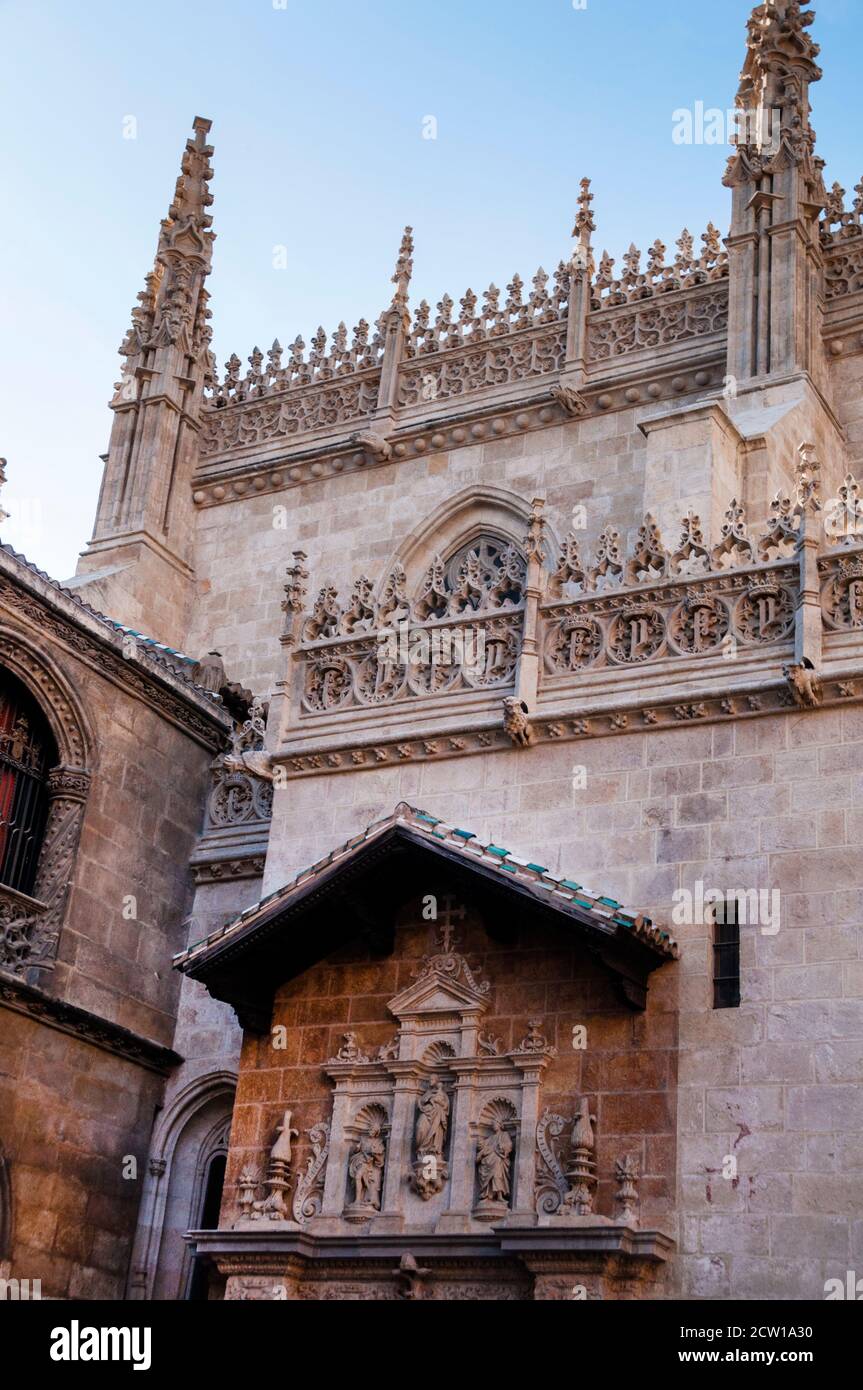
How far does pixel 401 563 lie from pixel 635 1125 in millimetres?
10537

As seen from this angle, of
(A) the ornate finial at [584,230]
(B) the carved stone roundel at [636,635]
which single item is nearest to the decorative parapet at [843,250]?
(A) the ornate finial at [584,230]

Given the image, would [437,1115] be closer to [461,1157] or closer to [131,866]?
[461,1157]

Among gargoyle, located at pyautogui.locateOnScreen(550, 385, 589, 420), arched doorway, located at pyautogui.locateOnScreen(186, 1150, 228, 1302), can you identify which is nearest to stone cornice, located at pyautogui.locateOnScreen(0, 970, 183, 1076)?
arched doorway, located at pyautogui.locateOnScreen(186, 1150, 228, 1302)

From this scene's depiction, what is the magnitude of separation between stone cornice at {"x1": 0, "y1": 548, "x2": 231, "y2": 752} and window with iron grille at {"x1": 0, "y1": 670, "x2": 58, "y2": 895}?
2.17ft

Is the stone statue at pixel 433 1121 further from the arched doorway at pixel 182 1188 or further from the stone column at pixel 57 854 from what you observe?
the stone column at pixel 57 854

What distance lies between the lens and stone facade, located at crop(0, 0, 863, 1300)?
37.6ft

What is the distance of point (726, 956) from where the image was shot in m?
12.1

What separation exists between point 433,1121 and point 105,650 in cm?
625

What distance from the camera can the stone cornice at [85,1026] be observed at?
48.0 ft

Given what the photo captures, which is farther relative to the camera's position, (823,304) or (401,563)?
(401,563)
